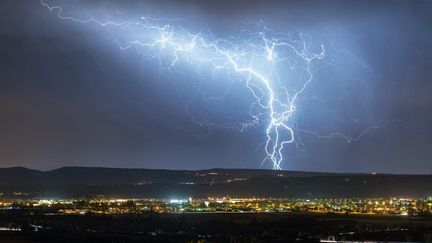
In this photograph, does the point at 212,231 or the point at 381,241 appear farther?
the point at 212,231

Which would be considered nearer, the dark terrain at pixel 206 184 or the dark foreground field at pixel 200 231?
the dark foreground field at pixel 200 231

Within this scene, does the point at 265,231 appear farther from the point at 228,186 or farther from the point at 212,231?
the point at 228,186

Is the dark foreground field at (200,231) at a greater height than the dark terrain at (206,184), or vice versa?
the dark terrain at (206,184)

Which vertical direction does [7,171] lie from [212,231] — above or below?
above

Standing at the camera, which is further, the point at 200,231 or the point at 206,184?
the point at 206,184

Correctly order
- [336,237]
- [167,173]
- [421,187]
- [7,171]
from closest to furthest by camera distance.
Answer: [336,237], [421,187], [167,173], [7,171]

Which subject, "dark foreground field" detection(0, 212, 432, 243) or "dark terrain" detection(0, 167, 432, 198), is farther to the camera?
"dark terrain" detection(0, 167, 432, 198)

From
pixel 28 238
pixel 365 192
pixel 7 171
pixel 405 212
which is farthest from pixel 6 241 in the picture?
pixel 7 171

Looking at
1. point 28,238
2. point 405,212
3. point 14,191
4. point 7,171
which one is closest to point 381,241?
point 28,238

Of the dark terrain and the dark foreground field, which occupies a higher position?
the dark terrain

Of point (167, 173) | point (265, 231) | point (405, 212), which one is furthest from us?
point (167, 173)
